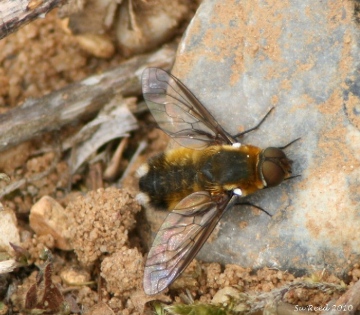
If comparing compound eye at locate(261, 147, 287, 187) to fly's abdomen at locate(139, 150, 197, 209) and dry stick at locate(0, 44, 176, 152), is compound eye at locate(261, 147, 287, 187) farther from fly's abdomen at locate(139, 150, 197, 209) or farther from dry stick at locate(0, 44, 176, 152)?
dry stick at locate(0, 44, 176, 152)

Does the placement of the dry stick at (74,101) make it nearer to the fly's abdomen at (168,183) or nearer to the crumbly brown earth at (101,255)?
the crumbly brown earth at (101,255)

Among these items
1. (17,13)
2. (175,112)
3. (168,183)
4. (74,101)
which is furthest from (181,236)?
(17,13)

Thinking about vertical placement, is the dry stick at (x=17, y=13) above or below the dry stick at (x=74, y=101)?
above

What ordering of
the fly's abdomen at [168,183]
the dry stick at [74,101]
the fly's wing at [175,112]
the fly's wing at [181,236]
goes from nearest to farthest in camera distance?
the fly's wing at [181,236] < the fly's abdomen at [168,183] < the fly's wing at [175,112] < the dry stick at [74,101]

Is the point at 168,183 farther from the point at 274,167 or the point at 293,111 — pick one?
the point at 293,111

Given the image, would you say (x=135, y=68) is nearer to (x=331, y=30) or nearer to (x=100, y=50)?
(x=100, y=50)

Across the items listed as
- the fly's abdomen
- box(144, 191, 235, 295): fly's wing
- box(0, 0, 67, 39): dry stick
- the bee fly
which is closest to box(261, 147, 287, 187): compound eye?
the bee fly

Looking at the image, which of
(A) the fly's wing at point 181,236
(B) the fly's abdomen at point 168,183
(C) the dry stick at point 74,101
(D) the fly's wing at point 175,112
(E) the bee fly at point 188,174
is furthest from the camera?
(C) the dry stick at point 74,101

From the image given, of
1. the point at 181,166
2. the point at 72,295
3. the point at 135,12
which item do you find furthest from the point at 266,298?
the point at 135,12

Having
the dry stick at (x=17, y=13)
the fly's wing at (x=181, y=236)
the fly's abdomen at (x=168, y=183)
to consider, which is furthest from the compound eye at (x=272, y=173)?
the dry stick at (x=17, y=13)
